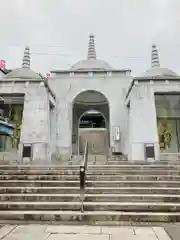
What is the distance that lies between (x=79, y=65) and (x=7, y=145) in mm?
8328

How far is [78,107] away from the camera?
20219 millimetres

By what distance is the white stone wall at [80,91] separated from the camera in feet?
52.9

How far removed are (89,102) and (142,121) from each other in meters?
7.63

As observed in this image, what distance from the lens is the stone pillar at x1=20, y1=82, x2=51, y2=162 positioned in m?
13.1

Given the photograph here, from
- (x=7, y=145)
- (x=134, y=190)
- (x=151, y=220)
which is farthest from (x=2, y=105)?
(x=151, y=220)

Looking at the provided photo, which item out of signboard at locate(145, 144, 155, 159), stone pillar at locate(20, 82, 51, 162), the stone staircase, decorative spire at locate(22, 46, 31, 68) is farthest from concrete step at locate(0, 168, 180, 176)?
decorative spire at locate(22, 46, 31, 68)

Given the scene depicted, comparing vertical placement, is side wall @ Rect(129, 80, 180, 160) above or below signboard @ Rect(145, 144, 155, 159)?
above

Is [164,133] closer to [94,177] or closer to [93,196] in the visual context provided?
[94,177]

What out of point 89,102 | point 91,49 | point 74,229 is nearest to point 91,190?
point 74,229

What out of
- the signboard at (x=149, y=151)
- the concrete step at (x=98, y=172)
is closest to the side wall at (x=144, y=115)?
the signboard at (x=149, y=151)

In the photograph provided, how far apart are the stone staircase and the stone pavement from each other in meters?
0.39

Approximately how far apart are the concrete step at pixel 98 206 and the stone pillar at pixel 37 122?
295 inches

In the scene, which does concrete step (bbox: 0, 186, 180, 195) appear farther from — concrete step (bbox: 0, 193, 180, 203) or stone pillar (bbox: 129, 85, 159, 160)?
stone pillar (bbox: 129, 85, 159, 160)

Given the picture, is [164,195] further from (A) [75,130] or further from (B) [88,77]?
(A) [75,130]
